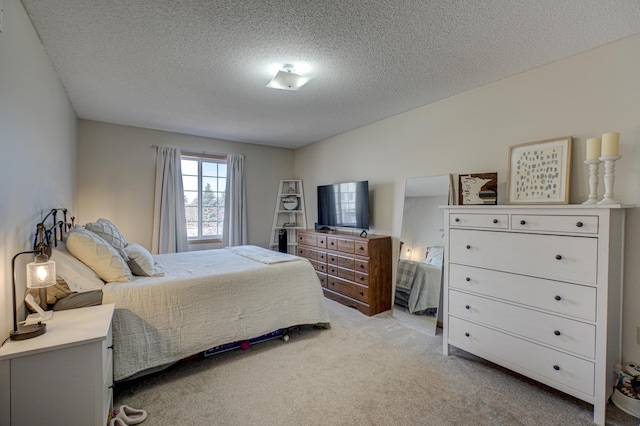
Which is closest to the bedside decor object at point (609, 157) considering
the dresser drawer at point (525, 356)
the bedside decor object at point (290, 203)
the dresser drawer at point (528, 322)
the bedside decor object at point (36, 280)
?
the dresser drawer at point (528, 322)

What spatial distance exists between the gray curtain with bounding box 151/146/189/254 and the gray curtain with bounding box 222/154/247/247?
0.69 meters

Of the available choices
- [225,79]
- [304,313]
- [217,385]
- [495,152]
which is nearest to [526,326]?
[495,152]

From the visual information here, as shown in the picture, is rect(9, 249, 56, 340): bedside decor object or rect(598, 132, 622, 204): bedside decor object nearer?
rect(9, 249, 56, 340): bedside decor object

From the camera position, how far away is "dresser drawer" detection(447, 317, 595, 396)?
1.80 meters

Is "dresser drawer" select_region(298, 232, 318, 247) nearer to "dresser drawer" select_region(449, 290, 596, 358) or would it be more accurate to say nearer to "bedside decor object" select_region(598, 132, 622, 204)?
"dresser drawer" select_region(449, 290, 596, 358)

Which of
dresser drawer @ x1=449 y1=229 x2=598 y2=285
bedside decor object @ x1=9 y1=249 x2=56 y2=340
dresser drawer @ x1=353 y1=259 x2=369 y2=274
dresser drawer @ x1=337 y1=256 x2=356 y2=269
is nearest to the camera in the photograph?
bedside decor object @ x1=9 y1=249 x2=56 y2=340

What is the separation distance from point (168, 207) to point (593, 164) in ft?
15.8

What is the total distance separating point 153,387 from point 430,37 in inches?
124

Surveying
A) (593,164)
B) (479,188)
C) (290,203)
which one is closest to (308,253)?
(290,203)

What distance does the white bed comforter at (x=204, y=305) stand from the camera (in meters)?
1.98

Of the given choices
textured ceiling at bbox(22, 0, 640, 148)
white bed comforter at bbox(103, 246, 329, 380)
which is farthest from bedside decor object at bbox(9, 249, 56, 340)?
textured ceiling at bbox(22, 0, 640, 148)

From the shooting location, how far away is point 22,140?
5.60 ft

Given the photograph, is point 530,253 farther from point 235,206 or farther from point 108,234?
point 235,206

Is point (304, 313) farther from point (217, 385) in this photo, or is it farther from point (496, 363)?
point (496, 363)
